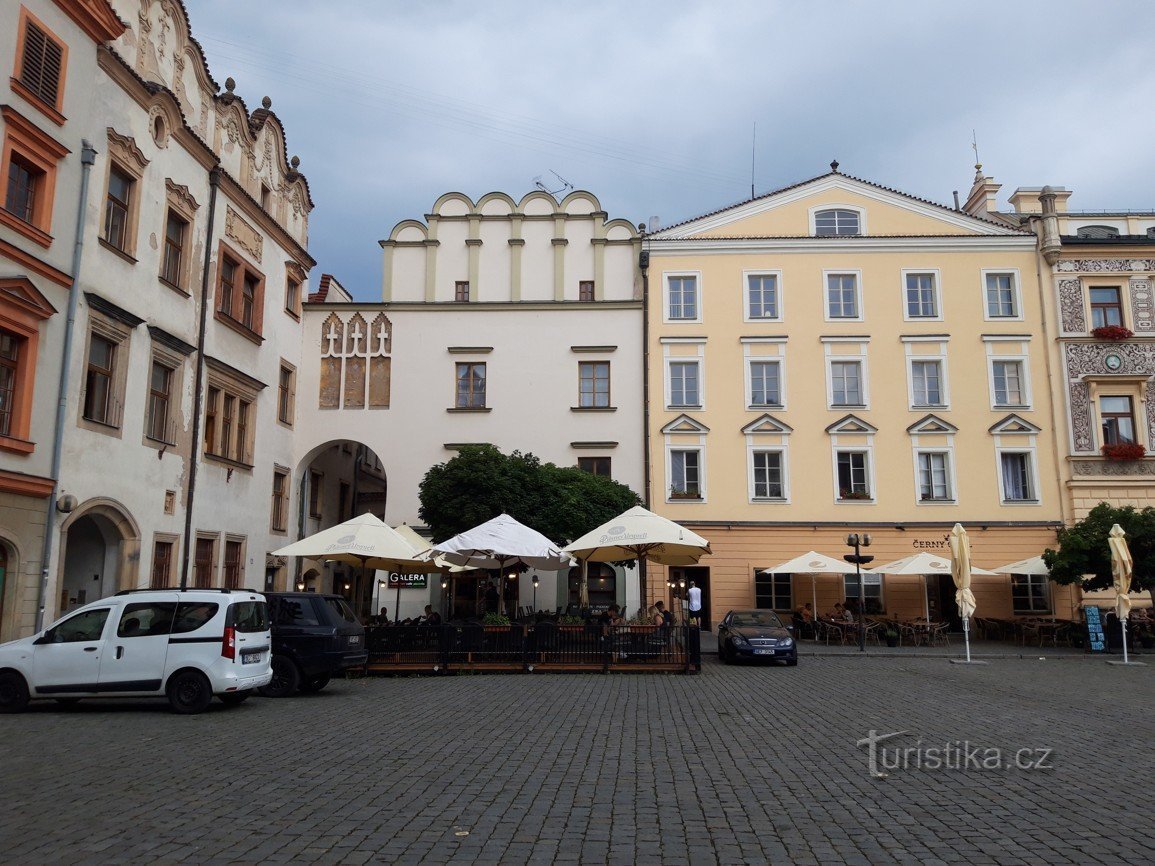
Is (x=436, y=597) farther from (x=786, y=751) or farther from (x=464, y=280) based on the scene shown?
(x=786, y=751)

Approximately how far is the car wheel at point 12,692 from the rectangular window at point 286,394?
17001 millimetres

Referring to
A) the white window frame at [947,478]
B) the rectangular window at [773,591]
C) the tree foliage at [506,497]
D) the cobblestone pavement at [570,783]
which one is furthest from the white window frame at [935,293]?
the cobblestone pavement at [570,783]

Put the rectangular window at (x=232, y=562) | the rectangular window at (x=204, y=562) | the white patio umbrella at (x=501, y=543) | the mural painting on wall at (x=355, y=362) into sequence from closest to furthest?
the white patio umbrella at (x=501, y=543), the rectangular window at (x=204, y=562), the rectangular window at (x=232, y=562), the mural painting on wall at (x=355, y=362)

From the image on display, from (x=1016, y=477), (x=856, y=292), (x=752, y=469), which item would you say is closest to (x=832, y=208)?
(x=856, y=292)

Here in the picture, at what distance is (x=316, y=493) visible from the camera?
1319 inches

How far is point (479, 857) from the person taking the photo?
6.14m

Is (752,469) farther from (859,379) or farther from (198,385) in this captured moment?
(198,385)

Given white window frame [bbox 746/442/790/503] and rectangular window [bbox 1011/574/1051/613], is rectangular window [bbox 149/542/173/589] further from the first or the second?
rectangular window [bbox 1011/574/1051/613]

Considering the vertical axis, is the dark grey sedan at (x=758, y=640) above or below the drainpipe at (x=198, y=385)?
below

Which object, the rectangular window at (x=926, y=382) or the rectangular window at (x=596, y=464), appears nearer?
the rectangular window at (x=596, y=464)

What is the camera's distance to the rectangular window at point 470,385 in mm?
32094

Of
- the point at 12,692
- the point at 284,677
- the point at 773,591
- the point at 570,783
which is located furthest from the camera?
the point at 773,591

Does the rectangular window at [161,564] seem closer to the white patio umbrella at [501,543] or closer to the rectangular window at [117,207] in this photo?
the white patio umbrella at [501,543]

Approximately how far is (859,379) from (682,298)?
22.5 feet
